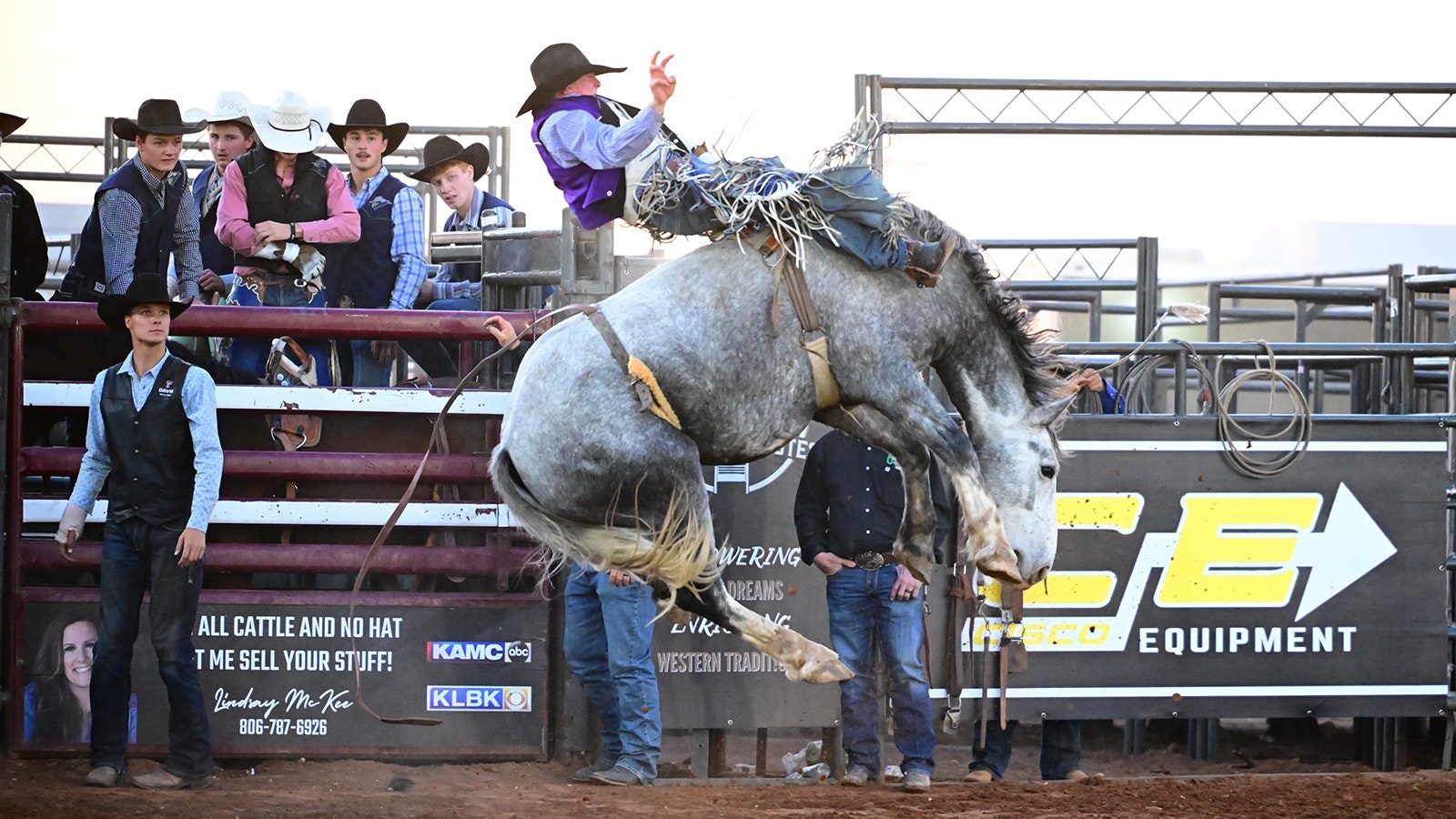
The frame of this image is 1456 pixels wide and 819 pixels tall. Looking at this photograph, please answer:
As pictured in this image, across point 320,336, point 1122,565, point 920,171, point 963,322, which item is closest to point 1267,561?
point 1122,565

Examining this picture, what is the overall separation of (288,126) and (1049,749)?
479 cm

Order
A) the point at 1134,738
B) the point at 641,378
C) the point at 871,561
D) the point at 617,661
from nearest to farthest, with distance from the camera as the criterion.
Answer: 1. the point at 641,378
2. the point at 617,661
3. the point at 871,561
4. the point at 1134,738

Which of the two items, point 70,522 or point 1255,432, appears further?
point 1255,432

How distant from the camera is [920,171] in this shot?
20.3 ft

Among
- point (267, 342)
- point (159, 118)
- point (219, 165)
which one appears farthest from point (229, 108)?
point (267, 342)

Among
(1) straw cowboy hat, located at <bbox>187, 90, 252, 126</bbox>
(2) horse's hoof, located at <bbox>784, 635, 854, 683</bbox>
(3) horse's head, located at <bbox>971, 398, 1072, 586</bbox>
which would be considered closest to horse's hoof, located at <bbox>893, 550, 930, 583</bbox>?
(3) horse's head, located at <bbox>971, 398, 1072, 586</bbox>

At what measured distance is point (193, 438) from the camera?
6117 mm

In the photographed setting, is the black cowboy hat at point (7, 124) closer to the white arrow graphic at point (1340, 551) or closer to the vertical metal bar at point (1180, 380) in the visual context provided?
the vertical metal bar at point (1180, 380)

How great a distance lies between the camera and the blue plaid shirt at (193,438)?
6082 millimetres

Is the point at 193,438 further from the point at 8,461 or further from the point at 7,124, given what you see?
the point at 7,124

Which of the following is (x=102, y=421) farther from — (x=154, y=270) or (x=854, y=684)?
(x=854, y=684)

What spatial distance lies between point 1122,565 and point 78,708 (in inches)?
191

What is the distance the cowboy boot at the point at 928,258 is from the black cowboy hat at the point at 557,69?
3.76 feet

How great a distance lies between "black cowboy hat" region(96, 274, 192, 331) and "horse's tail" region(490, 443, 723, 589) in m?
2.26
